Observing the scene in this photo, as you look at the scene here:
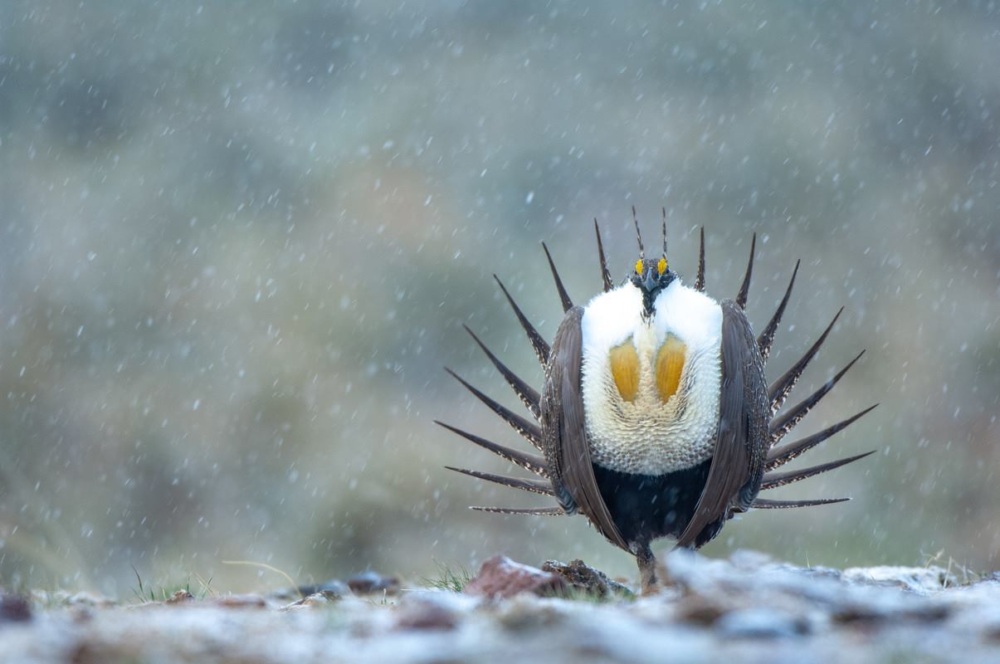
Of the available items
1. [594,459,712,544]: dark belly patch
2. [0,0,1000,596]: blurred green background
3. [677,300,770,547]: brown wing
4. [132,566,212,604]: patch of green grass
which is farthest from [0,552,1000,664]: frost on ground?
[0,0,1000,596]: blurred green background

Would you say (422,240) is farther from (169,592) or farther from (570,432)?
(570,432)

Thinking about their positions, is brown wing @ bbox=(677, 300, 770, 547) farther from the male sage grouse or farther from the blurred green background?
the blurred green background

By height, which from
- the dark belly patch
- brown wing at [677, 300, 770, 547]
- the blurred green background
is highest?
the blurred green background

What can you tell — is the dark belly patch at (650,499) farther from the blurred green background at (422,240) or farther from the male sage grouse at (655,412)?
the blurred green background at (422,240)

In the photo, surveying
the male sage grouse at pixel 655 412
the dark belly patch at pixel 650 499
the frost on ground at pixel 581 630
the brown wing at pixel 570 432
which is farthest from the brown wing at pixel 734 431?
the frost on ground at pixel 581 630

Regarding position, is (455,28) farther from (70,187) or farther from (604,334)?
(604,334)

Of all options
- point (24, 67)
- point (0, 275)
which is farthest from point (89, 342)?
point (24, 67)
